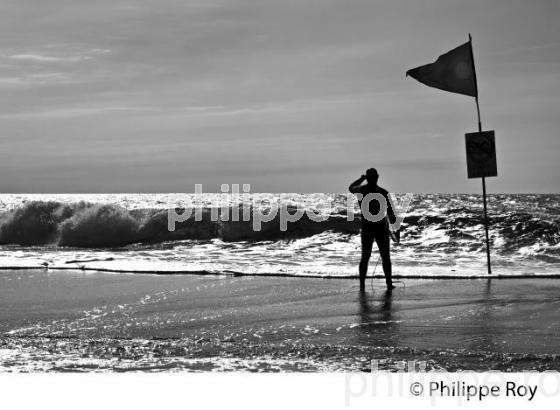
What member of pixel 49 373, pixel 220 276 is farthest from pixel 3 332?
pixel 220 276

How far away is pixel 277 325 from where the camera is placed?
29.8 ft

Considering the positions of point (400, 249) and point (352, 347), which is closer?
point (352, 347)

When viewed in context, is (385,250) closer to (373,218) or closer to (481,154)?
(373,218)

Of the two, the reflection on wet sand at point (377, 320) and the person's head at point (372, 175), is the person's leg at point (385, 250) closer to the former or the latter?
the reflection on wet sand at point (377, 320)

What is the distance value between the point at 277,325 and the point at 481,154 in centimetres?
637

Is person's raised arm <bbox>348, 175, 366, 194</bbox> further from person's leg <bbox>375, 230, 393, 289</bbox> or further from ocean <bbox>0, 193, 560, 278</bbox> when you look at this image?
ocean <bbox>0, 193, 560, 278</bbox>

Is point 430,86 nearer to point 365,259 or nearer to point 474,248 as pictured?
point 365,259

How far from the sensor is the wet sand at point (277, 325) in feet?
23.5

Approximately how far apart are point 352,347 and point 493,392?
6.14 ft

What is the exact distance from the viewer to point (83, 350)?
7.69 meters

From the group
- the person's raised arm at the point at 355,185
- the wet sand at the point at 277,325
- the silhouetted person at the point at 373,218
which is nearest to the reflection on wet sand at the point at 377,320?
the wet sand at the point at 277,325

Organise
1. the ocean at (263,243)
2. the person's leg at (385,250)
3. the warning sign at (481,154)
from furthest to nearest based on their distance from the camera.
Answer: the ocean at (263,243) < the warning sign at (481,154) < the person's leg at (385,250)

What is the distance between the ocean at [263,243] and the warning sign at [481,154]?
5.92ft

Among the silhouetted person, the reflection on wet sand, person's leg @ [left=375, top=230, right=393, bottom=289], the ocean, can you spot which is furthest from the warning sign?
the reflection on wet sand
